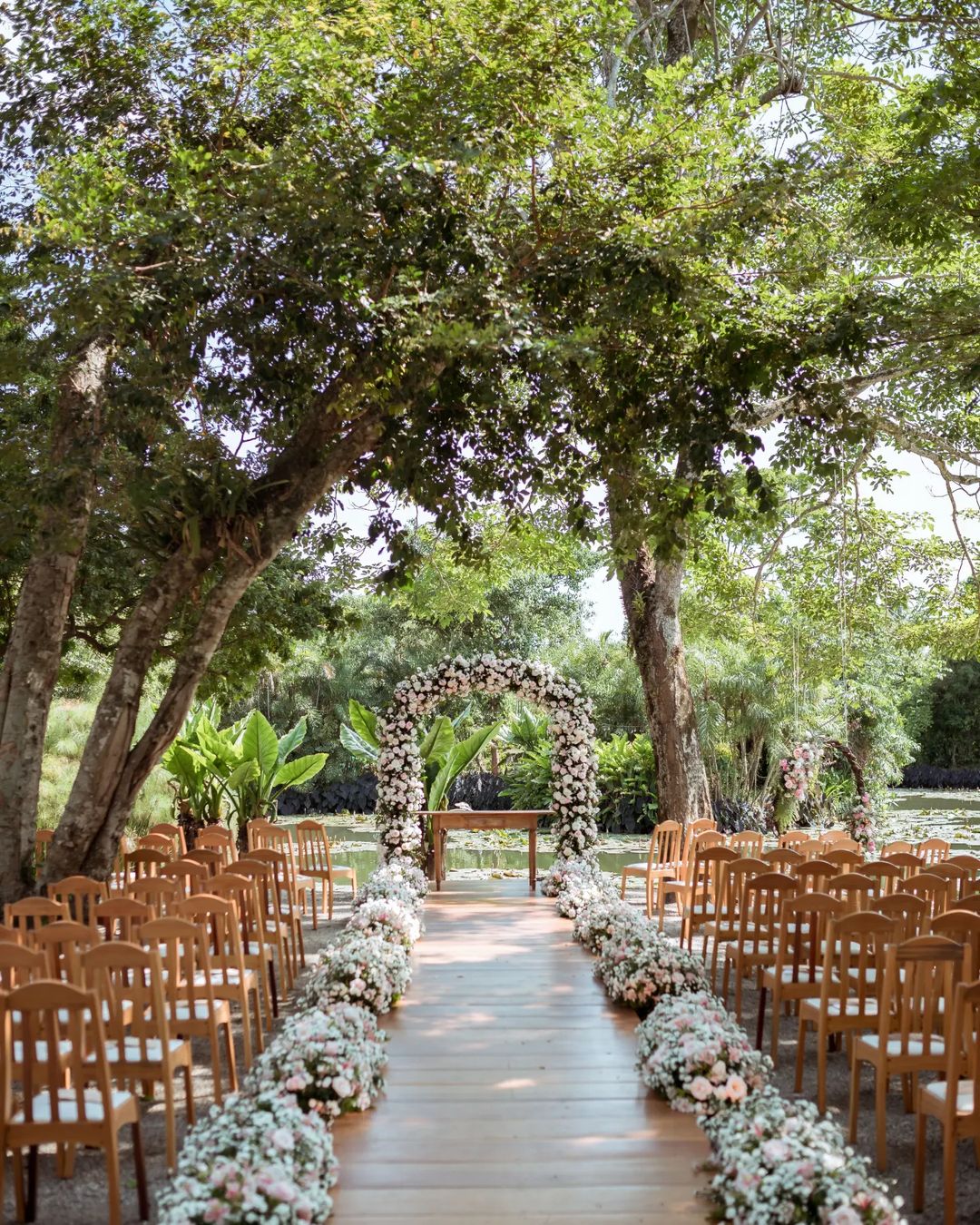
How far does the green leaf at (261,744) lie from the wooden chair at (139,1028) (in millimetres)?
9136

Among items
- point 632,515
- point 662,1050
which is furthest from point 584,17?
point 662,1050

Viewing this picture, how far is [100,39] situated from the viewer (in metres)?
8.96

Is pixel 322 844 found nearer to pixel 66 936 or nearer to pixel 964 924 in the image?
pixel 66 936

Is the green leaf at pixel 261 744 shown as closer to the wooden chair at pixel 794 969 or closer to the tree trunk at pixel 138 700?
the tree trunk at pixel 138 700

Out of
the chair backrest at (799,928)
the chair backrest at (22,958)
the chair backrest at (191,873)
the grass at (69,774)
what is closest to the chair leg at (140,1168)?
the chair backrest at (22,958)

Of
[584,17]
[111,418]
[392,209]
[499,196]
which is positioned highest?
[584,17]

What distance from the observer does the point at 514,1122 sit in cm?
518

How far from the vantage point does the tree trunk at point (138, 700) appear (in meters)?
8.06

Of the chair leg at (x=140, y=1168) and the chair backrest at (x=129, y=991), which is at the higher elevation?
the chair backrest at (x=129, y=991)

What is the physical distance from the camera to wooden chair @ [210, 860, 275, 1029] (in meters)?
6.50

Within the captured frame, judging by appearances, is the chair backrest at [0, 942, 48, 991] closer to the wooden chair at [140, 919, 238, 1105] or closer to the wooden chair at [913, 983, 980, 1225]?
the wooden chair at [140, 919, 238, 1105]

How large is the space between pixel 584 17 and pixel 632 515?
333 centimetres

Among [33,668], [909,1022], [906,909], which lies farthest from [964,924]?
[33,668]

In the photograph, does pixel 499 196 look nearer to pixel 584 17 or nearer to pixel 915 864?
pixel 584 17
